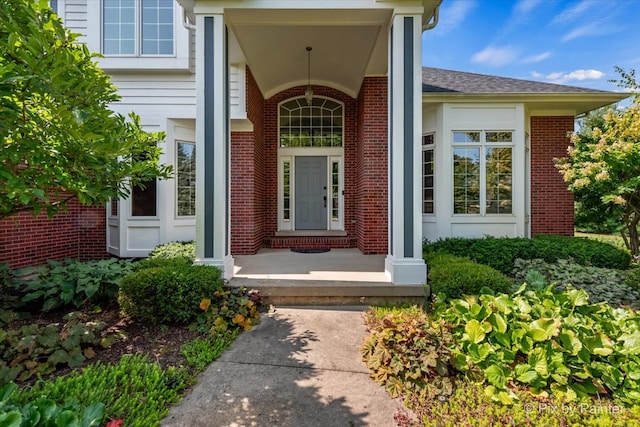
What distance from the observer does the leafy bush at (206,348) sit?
291 cm

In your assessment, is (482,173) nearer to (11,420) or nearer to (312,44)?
(312,44)

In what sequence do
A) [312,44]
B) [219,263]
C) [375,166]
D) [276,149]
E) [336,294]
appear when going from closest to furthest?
[336,294], [219,263], [312,44], [375,166], [276,149]

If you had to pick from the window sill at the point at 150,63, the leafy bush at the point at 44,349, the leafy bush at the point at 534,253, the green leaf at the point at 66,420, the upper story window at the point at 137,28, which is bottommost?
the leafy bush at the point at 44,349

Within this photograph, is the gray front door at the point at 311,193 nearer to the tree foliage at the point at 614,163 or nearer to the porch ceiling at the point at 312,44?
the porch ceiling at the point at 312,44

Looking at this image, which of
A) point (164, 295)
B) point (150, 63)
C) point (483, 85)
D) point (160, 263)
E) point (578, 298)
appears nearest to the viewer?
point (578, 298)

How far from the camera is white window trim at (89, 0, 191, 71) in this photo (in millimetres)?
6316

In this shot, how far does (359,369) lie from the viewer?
290cm

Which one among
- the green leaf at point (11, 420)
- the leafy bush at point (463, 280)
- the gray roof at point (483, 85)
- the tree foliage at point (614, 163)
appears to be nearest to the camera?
the green leaf at point (11, 420)

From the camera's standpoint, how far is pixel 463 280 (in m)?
3.78

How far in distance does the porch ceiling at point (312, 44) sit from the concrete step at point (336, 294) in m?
3.70

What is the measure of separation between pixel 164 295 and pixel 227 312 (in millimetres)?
722

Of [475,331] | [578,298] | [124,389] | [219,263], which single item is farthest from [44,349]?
[578,298]

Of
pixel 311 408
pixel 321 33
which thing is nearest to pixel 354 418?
pixel 311 408

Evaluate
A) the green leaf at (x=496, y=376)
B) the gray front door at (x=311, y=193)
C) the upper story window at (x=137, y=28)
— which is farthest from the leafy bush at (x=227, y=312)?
the upper story window at (x=137, y=28)
